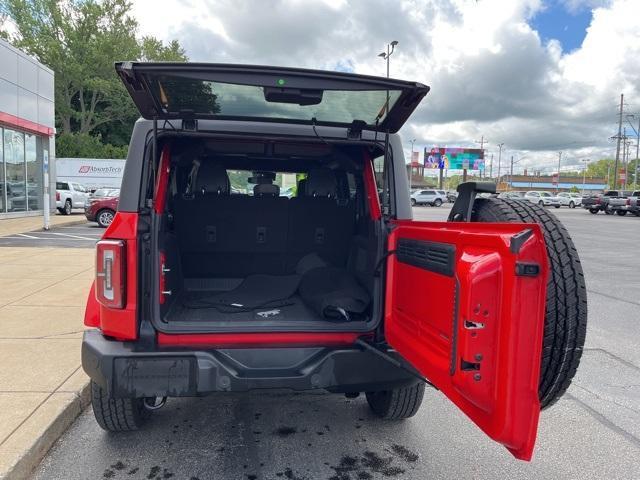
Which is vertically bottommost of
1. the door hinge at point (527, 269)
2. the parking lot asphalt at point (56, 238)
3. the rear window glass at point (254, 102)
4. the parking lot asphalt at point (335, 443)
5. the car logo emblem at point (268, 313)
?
the parking lot asphalt at point (335, 443)

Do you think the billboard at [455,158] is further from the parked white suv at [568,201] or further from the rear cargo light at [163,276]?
the rear cargo light at [163,276]

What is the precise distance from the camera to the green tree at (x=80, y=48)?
4056 cm

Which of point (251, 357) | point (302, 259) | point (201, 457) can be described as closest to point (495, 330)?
point (251, 357)

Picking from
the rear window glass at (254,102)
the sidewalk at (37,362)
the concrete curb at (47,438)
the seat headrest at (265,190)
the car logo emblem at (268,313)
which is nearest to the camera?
the rear window glass at (254,102)

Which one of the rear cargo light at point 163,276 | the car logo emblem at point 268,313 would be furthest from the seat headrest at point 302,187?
the rear cargo light at point 163,276

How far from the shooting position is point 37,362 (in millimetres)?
4117

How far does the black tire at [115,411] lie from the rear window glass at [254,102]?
172 cm

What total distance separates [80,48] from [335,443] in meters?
45.7

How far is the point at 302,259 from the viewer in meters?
4.35

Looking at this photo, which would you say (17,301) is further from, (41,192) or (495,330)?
(41,192)

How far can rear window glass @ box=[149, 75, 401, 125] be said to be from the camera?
8.21 feet

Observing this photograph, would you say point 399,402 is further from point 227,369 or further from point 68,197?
point 68,197

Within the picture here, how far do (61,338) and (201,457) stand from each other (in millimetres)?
2522

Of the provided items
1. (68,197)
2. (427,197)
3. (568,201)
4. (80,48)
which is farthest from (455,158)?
(68,197)
